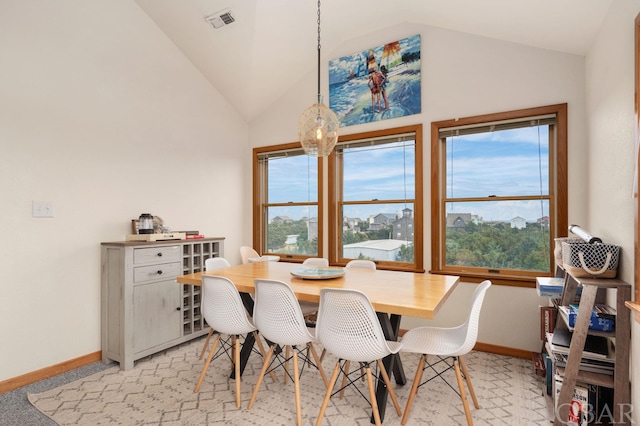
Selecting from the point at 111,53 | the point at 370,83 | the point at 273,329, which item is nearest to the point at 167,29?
the point at 111,53

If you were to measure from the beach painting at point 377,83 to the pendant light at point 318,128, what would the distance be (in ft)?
4.28

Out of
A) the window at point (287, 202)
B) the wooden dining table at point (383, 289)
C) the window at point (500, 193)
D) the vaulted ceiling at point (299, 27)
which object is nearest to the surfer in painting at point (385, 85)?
the vaulted ceiling at point (299, 27)

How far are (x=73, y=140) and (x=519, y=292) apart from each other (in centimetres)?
433

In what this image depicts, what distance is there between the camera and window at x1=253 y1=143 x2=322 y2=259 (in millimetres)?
4539

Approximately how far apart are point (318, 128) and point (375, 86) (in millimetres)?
1584

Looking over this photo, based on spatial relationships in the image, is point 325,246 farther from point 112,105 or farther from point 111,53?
point 111,53

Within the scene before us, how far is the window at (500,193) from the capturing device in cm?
311

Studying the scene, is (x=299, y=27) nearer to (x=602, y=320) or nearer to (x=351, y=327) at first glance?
(x=351, y=327)

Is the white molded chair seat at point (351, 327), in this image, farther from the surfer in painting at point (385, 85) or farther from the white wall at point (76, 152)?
the surfer in painting at point (385, 85)

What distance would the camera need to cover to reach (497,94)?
10.7 feet

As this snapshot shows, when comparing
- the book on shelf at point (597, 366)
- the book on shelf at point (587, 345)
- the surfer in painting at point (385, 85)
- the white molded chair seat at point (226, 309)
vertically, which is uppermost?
the surfer in painting at point (385, 85)

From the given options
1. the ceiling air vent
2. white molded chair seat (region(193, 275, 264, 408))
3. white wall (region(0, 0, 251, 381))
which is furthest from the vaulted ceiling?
white molded chair seat (region(193, 275, 264, 408))

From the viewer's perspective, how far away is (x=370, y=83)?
3986 mm

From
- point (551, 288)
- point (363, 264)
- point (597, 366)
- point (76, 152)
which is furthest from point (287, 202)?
point (597, 366)
